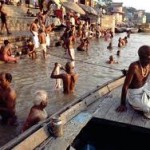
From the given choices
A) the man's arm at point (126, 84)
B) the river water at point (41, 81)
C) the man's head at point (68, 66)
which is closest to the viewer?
the man's arm at point (126, 84)

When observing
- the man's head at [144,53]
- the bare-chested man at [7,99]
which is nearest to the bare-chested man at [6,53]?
the bare-chested man at [7,99]

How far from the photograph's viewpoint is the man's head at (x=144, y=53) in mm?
5188

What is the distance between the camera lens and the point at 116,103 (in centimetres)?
609

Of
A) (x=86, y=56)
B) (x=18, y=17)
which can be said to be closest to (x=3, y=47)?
(x=86, y=56)

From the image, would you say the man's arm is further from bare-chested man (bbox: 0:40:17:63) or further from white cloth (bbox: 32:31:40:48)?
white cloth (bbox: 32:31:40:48)

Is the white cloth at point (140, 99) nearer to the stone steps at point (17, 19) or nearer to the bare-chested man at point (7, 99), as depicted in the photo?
the bare-chested man at point (7, 99)

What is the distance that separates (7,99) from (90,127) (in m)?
2.05

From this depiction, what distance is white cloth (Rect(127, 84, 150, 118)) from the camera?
207 inches

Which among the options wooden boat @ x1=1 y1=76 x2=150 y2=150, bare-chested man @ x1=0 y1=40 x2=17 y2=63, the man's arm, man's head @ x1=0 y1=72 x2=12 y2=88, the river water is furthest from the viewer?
bare-chested man @ x1=0 y1=40 x2=17 y2=63

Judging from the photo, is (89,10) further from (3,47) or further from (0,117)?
(0,117)

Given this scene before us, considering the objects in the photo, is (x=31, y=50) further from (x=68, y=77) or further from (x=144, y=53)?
(x=144, y=53)

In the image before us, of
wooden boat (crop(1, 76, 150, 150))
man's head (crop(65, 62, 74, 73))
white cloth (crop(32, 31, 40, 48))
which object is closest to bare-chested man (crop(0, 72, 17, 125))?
wooden boat (crop(1, 76, 150, 150))

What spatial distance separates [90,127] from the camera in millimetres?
5520

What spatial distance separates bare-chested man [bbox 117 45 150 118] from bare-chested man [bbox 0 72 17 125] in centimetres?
224
